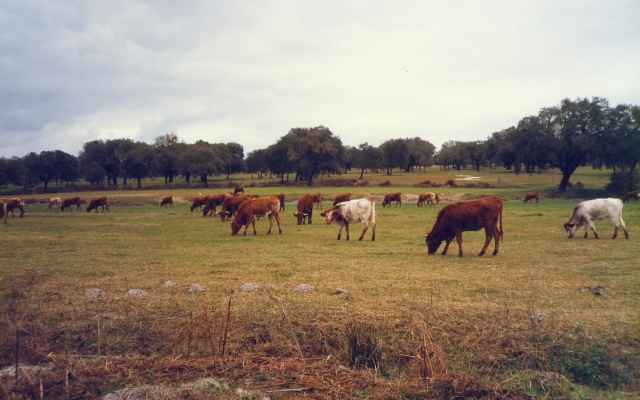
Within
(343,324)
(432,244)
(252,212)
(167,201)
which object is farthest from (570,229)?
(167,201)

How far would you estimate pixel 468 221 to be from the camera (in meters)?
15.1

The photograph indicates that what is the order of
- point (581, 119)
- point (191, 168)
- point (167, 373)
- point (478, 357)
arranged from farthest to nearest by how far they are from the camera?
point (191, 168) < point (581, 119) < point (478, 357) < point (167, 373)

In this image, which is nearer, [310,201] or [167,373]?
[167,373]

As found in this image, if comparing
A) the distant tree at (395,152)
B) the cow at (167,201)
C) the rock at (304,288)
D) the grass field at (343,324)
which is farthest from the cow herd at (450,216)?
the distant tree at (395,152)

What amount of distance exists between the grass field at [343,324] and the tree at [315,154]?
63902 mm

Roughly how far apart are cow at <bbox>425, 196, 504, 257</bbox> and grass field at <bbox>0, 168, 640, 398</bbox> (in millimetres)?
964

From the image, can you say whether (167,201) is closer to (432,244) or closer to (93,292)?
(432,244)

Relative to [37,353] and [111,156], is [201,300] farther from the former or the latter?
[111,156]

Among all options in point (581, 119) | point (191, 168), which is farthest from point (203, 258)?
point (191, 168)

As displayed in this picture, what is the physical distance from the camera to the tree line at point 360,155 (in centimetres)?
4988

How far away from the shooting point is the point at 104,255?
1566cm

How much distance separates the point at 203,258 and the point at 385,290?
7555 mm

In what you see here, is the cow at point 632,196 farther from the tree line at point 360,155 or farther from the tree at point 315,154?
the tree at point 315,154

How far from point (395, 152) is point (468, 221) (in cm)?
9324
